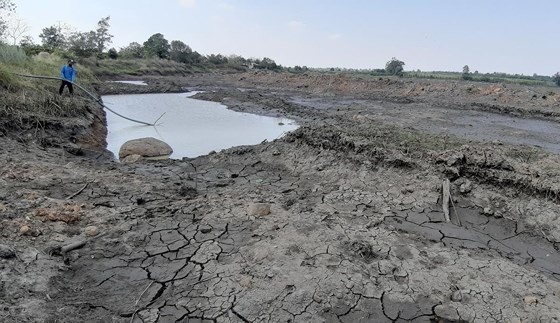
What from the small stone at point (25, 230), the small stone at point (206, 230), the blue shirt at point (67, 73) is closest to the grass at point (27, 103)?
the blue shirt at point (67, 73)

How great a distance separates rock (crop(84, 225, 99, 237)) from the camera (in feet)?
13.6

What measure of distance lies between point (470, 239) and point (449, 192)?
899 millimetres

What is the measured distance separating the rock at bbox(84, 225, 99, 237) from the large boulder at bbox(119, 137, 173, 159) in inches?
169

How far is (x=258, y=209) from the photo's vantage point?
4727 millimetres

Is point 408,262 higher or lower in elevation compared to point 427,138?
lower

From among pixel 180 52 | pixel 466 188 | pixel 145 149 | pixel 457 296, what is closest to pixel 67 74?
pixel 145 149

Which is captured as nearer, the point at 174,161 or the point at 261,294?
the point at 261,294

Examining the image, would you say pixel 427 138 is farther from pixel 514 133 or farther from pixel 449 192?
pixel 514 133

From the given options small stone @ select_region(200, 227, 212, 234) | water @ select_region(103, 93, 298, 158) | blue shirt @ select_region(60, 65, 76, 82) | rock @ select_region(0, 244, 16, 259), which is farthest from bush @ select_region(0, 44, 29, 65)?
small stone @ select_region(200, 227, 212, 234)

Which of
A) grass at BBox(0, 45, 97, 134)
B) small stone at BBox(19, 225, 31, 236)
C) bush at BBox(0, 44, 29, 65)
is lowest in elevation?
small stone at BBox(19, 225, 31, 236)

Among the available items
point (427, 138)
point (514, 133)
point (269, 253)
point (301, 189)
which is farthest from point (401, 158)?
point (514, 133)

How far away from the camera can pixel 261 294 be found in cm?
319

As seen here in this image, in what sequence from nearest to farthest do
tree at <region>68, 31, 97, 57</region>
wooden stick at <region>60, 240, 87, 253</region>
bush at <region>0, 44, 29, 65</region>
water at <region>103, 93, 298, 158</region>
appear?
wooden stick at <region>60, 240, 87, 253</region>
water at <region>103, 93, 298, 158</region>
bush at <region>0, 44, 29, 65</region>
tree at <region>68, 31, 97, 57</region>

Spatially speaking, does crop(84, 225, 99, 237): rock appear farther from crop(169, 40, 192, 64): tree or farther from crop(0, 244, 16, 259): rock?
crop(169, 40, 192, 64): tree
